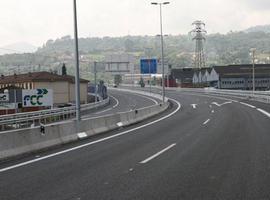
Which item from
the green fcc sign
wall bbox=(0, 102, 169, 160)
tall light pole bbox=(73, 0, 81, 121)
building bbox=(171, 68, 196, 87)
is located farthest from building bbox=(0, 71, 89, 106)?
building bbox=(171, 68, 196, 87)

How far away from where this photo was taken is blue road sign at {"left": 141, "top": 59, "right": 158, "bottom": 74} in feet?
240

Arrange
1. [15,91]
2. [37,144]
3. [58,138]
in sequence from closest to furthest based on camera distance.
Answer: [37,144] < [58,138] < [15,91]

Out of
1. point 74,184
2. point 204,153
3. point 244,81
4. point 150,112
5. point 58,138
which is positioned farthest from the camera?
point 244,81

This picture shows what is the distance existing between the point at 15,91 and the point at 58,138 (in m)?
25.9

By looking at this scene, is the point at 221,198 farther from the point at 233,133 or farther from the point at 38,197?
the point at 233,133

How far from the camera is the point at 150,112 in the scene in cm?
3662

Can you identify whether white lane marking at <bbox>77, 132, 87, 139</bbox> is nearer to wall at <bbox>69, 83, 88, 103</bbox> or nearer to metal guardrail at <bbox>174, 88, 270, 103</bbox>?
metal guardrail at <bbox>174, 88, 270, 103</bbox>

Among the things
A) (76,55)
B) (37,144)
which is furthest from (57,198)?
(76,55)

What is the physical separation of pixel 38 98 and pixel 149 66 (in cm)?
3182

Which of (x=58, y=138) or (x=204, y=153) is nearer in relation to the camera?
(x=204, y=153)

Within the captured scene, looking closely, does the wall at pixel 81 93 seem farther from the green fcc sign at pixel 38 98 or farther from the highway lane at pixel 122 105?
the green fcc sign at pixel 38 98

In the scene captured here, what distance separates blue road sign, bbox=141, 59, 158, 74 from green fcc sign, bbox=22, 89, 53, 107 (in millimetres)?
30928

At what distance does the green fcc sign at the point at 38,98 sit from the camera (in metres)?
43.0

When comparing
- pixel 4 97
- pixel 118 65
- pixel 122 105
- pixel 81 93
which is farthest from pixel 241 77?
pixel 4 97
